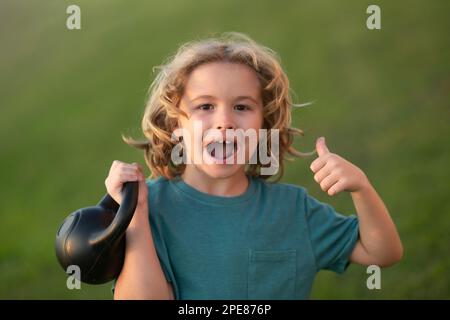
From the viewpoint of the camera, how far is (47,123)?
6707 mm

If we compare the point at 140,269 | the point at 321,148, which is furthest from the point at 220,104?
the point at 140,269

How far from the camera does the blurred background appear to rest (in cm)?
475

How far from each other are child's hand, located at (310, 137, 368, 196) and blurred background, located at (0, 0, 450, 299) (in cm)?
185

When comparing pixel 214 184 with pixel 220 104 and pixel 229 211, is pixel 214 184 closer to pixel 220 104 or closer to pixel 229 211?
pixel 229 211

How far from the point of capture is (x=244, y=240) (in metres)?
2.43

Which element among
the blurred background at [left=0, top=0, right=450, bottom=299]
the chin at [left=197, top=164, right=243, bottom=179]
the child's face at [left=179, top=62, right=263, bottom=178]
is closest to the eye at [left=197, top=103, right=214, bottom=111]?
the child's face at [left=179, top=62, right=263, bottom=178]

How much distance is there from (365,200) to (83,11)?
5.71 meters

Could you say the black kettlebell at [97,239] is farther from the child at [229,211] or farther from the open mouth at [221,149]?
the open mouth at [221,149]

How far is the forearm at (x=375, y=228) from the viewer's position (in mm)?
2361

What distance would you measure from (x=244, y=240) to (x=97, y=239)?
21.7 inches

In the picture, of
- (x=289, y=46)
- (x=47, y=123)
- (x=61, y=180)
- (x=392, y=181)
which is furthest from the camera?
(x=289, y=46)

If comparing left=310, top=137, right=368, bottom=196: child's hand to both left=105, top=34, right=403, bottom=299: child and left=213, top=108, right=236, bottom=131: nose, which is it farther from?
left=213, top=108, right=236, bottom=131: nose

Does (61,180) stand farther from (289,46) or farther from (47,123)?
(289,46)

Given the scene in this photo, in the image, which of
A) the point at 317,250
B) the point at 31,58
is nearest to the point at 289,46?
the point at 31,58
